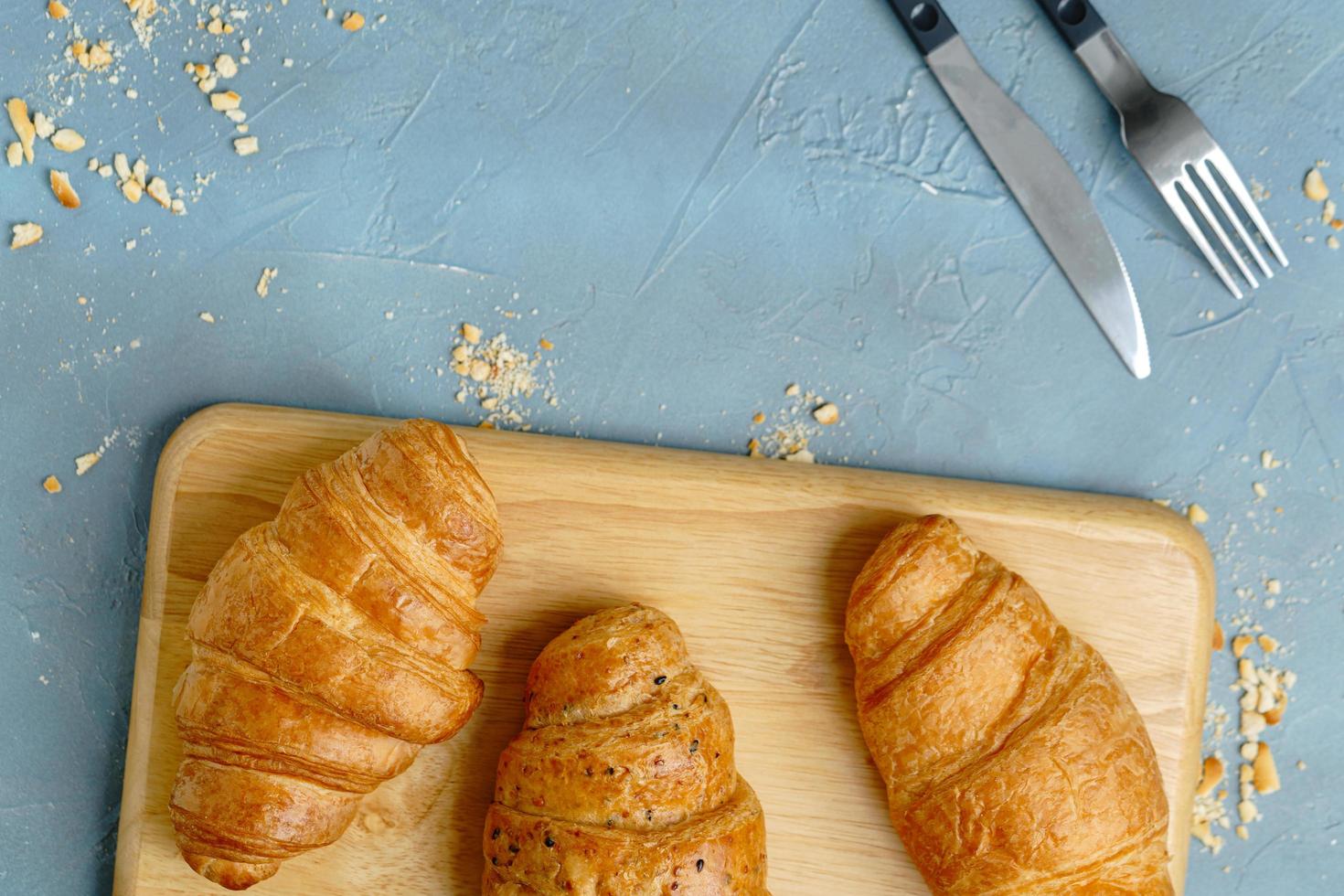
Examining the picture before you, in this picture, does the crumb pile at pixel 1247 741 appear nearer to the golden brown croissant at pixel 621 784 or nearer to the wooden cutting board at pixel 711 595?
the wooden cutting board at pixel 711 595

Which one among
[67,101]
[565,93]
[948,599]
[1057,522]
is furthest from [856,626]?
[67,101]

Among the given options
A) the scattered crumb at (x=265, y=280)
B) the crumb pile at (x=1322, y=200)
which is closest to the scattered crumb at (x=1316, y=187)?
the crumb pile at (x=1322, y=200)

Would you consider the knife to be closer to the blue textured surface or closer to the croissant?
the blue textured surface

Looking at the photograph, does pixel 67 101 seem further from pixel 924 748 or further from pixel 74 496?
pixel 924 748

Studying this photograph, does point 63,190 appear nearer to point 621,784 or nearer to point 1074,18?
point 621,784

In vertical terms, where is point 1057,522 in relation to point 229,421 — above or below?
below

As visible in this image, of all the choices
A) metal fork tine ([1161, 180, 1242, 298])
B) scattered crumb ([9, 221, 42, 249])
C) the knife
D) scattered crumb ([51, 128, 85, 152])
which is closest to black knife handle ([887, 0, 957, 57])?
the knife

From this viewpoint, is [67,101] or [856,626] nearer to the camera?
[856,626]
